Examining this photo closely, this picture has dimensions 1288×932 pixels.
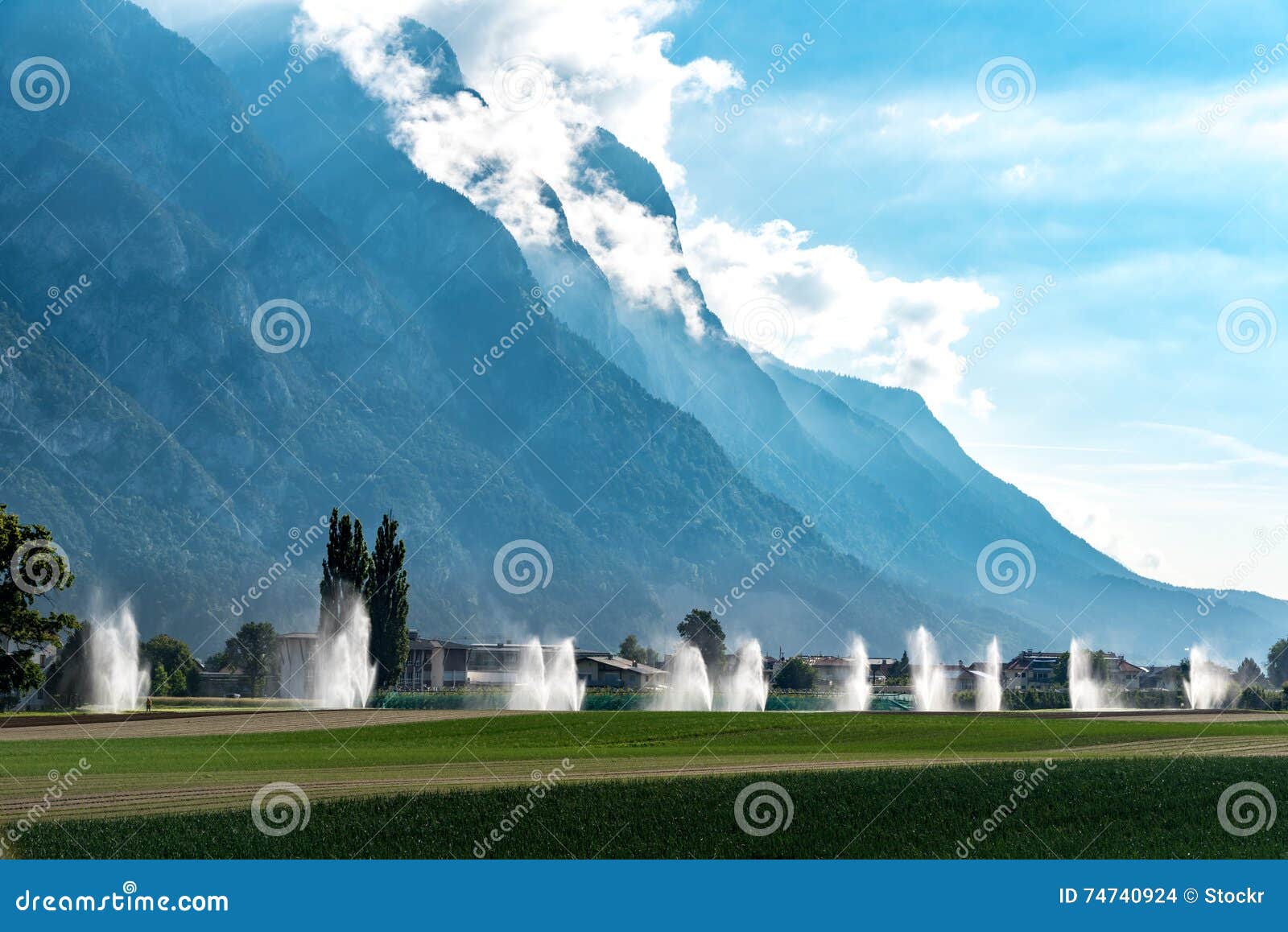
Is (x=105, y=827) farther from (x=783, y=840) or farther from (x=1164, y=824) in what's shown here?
(x=1164, y=824)

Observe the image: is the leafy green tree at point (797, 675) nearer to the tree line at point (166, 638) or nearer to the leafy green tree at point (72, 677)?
the tree line at point (166, 638)

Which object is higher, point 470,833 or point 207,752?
point 207,752

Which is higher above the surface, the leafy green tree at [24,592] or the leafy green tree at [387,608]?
the leafy green tree at [387,608]

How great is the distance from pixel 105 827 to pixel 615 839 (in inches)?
481

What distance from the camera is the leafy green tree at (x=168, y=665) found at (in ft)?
453

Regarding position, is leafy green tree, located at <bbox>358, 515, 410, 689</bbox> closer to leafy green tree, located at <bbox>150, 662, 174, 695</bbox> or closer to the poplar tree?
the poplar tree

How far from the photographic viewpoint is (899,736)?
59.9m

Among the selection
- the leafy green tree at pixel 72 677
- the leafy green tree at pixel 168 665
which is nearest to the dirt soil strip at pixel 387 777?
the leafy green tree at pixel 72 677

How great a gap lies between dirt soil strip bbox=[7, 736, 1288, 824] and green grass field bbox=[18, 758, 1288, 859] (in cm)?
253

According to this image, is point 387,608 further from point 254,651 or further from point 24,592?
point 254,651

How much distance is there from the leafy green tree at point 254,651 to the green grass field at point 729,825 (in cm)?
15021

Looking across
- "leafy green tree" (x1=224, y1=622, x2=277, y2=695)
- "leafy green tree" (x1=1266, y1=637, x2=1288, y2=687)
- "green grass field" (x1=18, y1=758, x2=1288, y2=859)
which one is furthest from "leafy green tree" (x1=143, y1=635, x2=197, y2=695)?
"leafy green tree" (x1=1266, y1=637, x2=1288, y2=687)

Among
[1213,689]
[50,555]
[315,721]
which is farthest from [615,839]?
[1213,689]

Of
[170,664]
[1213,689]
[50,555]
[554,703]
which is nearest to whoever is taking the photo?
[50,555]
